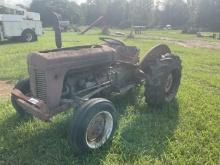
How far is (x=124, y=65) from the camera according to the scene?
18.3ft

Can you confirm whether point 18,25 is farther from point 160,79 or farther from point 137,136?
point 137,136

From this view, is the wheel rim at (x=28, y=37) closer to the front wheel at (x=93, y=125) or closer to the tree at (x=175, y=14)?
the front wheel at (x=93, y=125)

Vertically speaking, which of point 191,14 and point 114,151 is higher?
point 191,14

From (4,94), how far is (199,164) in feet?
15.2

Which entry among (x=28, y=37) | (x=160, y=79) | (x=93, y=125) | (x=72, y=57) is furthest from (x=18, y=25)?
(x=93, y=125)

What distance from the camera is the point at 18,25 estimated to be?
721 inches

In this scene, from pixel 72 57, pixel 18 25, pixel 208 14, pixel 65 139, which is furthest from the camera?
pixel 208 14

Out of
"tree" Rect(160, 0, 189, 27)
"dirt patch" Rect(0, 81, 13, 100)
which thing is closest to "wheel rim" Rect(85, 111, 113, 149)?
"dirt patch" Rect(0, 81, 13, 100)

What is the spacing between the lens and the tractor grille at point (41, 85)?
13.3 ft

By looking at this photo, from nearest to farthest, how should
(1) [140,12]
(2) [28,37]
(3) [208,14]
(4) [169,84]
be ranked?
(4) [169,84] < (2) [28,37] < (3) [208,14] < (1) [140,12]

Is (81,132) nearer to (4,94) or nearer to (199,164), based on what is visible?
(199,164)

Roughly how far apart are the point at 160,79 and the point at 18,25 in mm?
14920

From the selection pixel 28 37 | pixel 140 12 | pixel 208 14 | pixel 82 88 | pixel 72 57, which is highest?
pixel 140 12

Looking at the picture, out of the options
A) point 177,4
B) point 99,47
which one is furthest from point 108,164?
point 177,4
